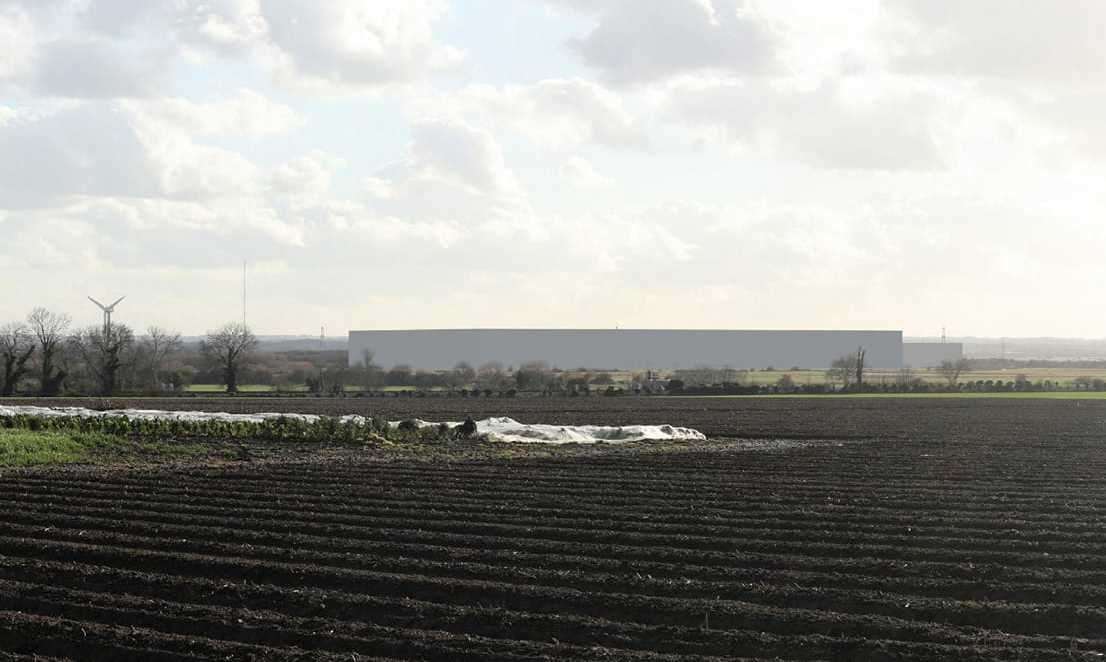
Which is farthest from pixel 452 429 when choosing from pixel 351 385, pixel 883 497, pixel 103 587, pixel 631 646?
pixel 351 385

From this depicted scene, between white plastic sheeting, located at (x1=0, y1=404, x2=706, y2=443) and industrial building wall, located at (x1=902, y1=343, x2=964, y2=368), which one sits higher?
industrial building wall, located at (x1=902, y1=343, x2=964, y2=368)

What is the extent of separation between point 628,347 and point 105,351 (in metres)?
74.9

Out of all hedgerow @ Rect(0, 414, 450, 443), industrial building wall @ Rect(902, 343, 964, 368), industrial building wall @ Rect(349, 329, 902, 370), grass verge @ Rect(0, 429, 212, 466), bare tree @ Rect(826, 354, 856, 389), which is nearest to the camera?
grass verge @ Rect(0, 429, 212, 466)

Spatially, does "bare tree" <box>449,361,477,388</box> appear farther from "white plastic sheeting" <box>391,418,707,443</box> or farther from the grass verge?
the grass verge

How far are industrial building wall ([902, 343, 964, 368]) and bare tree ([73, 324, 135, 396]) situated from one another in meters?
104

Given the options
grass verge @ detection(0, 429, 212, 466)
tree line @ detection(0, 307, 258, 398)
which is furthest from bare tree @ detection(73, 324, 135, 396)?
grass verge @ detection(0, 429, 212, 466)

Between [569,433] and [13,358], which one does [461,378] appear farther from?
[569,433]

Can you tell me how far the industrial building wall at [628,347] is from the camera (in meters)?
140

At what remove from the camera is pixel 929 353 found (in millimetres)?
177375

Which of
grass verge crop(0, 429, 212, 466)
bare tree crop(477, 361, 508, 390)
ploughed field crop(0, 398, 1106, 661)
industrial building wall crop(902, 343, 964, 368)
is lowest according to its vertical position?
ploughed field crop(0, 398, 1106, 661)

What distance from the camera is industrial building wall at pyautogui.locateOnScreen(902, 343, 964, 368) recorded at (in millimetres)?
172025

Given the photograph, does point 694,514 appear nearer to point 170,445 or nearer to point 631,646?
point 631,646

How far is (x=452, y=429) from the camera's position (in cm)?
3869

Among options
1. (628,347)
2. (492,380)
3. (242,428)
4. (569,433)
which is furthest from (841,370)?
(242,428)
